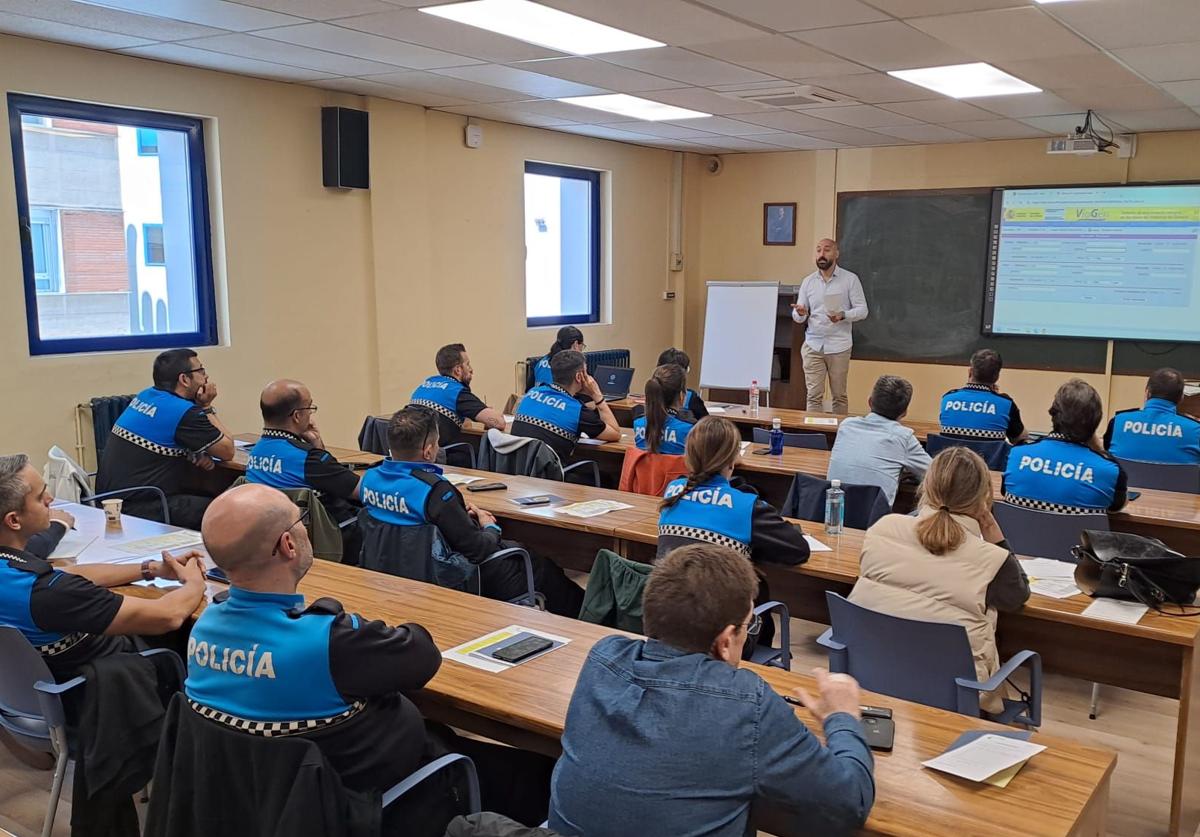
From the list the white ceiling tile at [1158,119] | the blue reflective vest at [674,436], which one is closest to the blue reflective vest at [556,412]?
the blue reflective vest at [674,436]

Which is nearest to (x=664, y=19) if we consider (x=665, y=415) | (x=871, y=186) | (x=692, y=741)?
(x=665, y=415)

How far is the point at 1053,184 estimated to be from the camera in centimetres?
866

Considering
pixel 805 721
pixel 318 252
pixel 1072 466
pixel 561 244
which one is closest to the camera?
pixel 805 721

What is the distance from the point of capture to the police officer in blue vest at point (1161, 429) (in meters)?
5.08

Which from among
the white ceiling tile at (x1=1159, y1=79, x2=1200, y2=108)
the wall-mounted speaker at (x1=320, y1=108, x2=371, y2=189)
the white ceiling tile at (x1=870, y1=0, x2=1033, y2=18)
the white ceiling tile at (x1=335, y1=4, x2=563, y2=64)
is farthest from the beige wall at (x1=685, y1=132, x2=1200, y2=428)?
the white ceiling tile at (x1=335, y1=4, x2=563, y2=64)

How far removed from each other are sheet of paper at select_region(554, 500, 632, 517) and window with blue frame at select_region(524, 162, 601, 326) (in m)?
4.92

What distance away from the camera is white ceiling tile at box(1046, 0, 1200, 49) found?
4.26 m

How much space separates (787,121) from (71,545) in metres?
6.23

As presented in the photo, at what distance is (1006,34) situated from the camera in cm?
485

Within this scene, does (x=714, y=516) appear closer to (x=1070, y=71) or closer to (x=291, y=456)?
(x=291, y=456)

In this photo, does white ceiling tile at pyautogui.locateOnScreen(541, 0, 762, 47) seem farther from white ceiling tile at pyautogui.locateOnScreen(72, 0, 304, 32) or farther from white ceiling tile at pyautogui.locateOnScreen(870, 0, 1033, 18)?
white ceiling tile at pyautogui.locateOnScreen(72, 0, 304, 32)

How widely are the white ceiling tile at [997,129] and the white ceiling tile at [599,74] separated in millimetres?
2902

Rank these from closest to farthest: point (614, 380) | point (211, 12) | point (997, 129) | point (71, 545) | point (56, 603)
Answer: point (56, 603), point (71, 545), point (211, 12), point (614, 380), point (997, 129)

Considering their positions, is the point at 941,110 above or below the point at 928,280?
above
